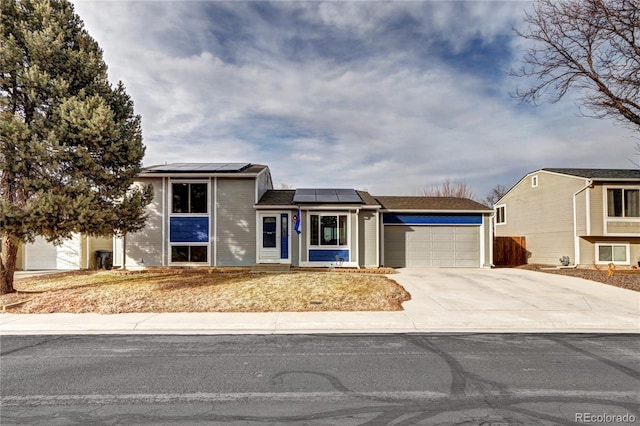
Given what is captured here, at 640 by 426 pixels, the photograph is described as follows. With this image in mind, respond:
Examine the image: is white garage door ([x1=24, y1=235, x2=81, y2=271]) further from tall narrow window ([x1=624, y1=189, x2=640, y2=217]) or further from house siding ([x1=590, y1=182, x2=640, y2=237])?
tall narrow window ([x1=624, y1=189, x2=640, y2=217])

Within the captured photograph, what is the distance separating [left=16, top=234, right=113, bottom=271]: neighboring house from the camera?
685 inches

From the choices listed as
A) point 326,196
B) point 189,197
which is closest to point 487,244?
point 326,196

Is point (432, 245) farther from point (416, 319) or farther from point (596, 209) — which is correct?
point (416, 319)

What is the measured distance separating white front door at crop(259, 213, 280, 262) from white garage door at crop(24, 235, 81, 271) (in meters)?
9.67

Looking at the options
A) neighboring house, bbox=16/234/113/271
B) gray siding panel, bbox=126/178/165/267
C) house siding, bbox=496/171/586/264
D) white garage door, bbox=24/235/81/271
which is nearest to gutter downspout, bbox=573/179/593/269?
house siding, bbox=496/171/586/264

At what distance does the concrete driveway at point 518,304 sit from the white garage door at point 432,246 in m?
3.51

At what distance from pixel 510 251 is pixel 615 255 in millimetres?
4940

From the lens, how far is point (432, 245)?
58.2 feet

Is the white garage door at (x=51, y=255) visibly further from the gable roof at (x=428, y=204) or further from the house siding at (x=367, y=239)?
the gable roof at (x=428, y=204)

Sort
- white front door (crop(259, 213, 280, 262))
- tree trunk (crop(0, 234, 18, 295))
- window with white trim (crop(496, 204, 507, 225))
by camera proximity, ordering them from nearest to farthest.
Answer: tree trunk (crop(0, 234, 18, 295)) < white front door (crop(259, 213, 280, 262)) < window with white trim (crop(496, 204, 507, 225))

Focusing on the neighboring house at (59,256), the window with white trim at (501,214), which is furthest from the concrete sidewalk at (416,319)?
the window with white trim at (501,214)

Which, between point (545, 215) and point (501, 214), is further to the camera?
point (501, 214)

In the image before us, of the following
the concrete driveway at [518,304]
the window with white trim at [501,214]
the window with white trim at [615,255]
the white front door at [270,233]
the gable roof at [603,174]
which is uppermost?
the gable roof at [603,174]

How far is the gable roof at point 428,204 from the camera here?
1762cm
